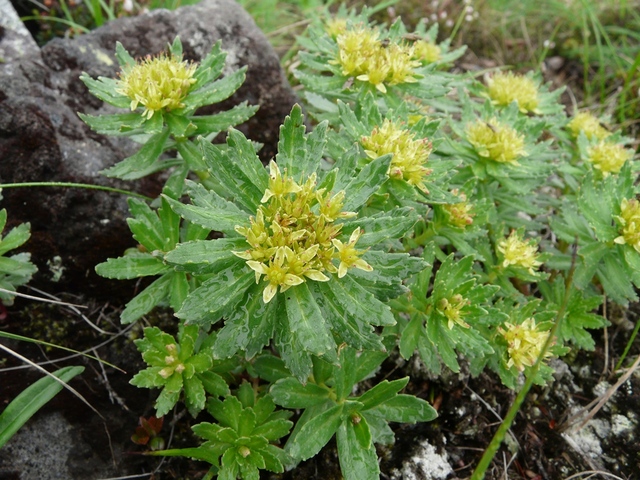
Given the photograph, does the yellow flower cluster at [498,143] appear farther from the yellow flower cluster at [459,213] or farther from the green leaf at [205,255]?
the green leaf at [205,255]

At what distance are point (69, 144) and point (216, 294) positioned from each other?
193 centimetres

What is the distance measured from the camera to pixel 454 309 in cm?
275

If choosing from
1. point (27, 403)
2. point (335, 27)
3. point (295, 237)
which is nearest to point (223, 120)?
point (295, 237)

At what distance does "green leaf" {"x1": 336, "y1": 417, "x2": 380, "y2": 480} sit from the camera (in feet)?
7.90

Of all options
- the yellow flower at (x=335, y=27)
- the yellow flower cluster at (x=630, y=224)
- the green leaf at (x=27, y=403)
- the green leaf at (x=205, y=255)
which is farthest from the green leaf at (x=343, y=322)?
the yellow flower at (x=335, y=27)

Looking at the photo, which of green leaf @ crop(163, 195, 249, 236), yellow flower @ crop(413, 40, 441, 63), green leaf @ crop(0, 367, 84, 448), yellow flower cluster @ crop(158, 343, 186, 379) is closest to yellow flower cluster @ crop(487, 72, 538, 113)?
yellow flower @ crop(413, 40, 441, 63)

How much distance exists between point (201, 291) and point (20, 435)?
1.52m

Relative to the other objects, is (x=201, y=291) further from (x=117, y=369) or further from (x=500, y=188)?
(x=500, y=188)

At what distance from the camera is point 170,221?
110 inches

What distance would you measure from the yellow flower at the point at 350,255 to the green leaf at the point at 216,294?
42cm

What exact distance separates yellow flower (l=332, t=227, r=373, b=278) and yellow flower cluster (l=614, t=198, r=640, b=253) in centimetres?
194

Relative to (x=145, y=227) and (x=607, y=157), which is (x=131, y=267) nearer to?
(x=145, y=227)

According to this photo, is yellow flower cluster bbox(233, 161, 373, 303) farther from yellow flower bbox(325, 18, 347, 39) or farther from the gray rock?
yellow flower bbox(325, 18, 347, 39)

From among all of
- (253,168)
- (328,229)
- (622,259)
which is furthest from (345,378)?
(622,259)
